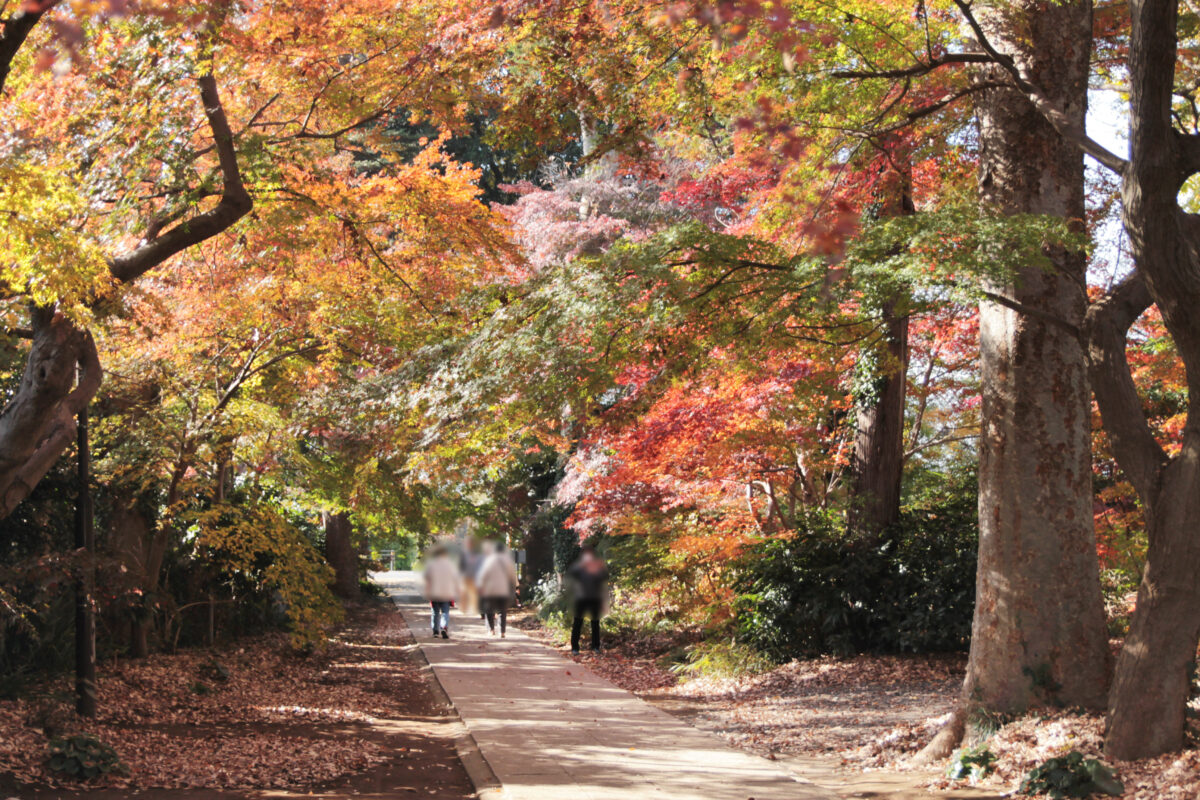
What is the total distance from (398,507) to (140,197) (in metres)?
9.62

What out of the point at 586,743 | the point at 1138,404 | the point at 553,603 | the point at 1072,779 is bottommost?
the point at 586,743

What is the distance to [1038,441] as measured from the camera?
7.34 m

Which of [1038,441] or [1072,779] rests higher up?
[1038,441]

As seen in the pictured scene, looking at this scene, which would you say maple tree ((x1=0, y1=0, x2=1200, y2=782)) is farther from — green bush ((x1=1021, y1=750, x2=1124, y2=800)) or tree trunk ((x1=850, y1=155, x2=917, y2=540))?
green bush ((x1=1021, y1=750, x2=1124, y2=800))

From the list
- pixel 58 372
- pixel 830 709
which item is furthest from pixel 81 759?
pixel 830 709

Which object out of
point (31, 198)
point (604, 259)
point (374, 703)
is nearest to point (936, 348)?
point (604, 259)

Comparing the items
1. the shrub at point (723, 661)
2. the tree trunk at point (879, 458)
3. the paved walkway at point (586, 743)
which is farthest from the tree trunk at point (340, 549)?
the tree trunk at point (879, 458)

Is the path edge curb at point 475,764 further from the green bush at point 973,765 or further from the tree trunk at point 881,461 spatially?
the tree trunk at point 881,461

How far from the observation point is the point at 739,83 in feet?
29.6

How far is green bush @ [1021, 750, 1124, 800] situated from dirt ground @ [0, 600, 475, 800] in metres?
4.10

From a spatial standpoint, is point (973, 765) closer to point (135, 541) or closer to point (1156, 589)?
point (1156, 589)

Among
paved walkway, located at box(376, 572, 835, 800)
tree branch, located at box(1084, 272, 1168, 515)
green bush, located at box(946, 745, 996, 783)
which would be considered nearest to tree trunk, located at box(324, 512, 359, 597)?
paved walkway, located at box(376, 572, 835, 800)

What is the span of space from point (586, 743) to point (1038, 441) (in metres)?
4.79

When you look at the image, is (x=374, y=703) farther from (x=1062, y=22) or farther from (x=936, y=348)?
(x=1062, y=22)
